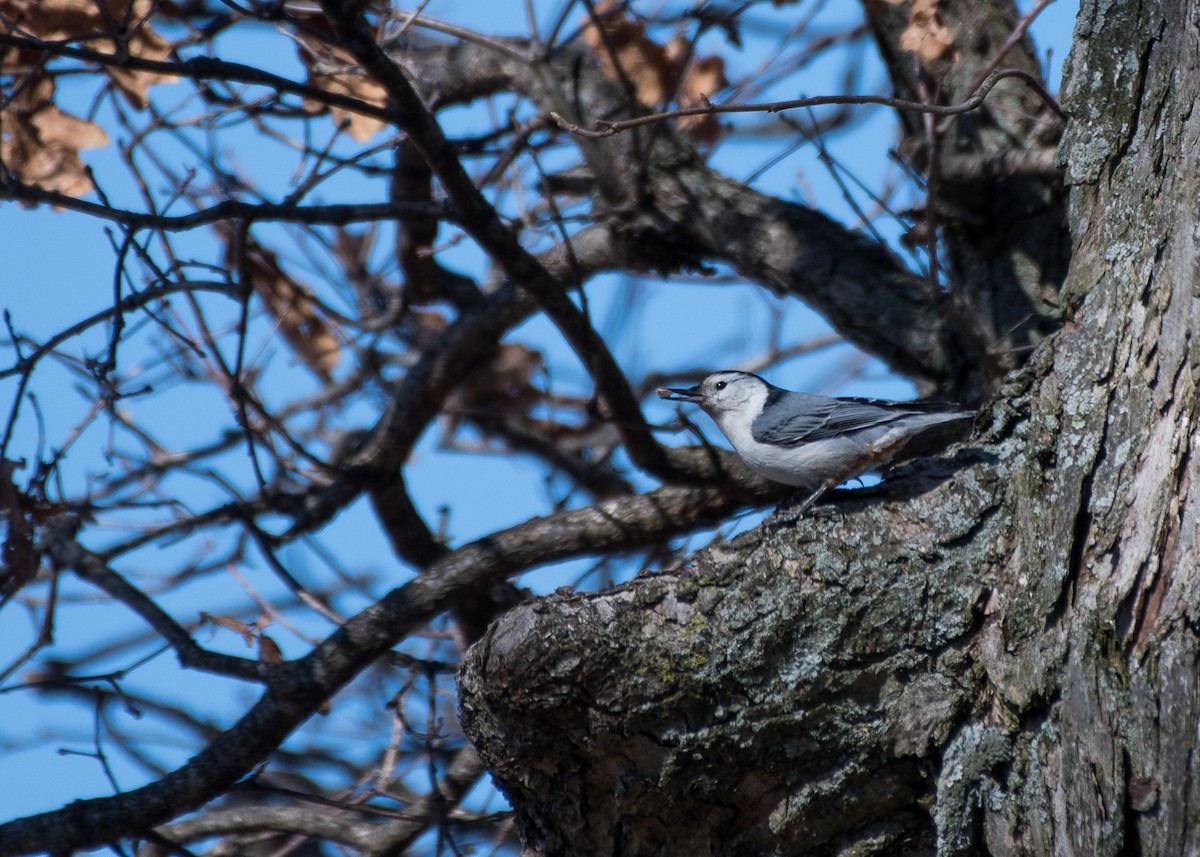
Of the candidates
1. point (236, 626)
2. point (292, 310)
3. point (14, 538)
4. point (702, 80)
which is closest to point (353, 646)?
point (236, 626)

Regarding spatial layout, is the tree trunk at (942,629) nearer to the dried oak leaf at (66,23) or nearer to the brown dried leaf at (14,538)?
the brown dried leaf at (14,538)

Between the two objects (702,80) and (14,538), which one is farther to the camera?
(702,80)

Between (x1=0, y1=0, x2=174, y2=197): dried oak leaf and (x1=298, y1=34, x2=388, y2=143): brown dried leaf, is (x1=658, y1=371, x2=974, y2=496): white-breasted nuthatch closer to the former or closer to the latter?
(x1=298, y1=34, x2=388, y2=143): brown dried leaf

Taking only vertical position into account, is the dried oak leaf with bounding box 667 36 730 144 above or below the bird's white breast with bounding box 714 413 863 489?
above

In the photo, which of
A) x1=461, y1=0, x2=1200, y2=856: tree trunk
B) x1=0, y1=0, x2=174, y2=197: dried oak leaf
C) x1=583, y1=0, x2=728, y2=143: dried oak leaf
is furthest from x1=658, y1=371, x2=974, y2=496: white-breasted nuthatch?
x1=0, y1=0, x2=174, y2=197: dried oak leaf

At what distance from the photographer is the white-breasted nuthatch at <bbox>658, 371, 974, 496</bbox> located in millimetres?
2771

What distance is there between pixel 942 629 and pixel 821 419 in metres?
1.00

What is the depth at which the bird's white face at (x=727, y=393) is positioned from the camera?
334 cm

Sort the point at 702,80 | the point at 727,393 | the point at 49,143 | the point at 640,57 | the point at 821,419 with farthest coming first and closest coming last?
the point at 702,80 → the point at 640,57 → the point at 727,393 → the point at 49,143 → the point at 821,419

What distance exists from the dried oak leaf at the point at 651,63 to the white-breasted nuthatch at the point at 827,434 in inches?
49.1

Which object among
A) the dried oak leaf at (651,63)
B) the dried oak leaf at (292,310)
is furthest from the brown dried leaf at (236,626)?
the dried oak leaf at (651,63)

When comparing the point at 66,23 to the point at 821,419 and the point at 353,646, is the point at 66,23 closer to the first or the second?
the point at 353,646

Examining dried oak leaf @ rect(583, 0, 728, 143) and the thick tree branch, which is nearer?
the thick tree branch

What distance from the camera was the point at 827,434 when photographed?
9.39ft
